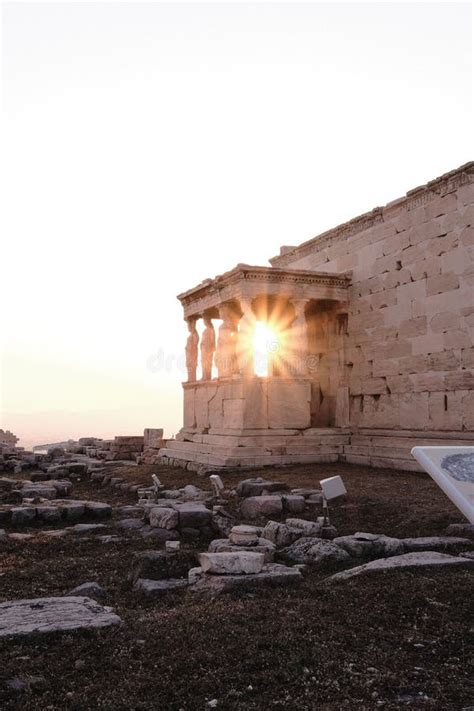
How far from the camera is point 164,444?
20031mm

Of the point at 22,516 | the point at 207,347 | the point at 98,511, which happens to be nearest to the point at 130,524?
the point at 98,511

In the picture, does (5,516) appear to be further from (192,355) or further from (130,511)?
(192,355)

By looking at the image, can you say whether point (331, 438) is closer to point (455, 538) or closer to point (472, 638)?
point (455, 538)

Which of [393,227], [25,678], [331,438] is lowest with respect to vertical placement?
[25,678]

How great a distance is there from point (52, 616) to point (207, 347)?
14143 millimetres

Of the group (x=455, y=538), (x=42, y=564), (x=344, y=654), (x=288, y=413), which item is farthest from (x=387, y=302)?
(x=344, y=654)

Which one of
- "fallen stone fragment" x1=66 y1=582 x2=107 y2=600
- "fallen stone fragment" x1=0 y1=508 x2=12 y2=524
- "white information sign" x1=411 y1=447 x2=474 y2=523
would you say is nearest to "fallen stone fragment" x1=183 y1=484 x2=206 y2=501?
"fallen stone fragment" x1=0 y1=508 x2=12 y2=524

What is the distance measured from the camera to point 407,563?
622 centimetres

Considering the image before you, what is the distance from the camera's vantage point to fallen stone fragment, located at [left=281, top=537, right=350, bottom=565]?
652 cm

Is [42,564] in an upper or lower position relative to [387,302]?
lower

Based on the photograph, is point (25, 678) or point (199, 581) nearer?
point (25, 678)

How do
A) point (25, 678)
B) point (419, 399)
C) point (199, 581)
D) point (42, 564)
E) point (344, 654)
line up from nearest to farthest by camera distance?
1. point (25, 678)
2. point (344, 654)
3. point (199, 581)
4. point (42, 564)
5. point (419, 399)

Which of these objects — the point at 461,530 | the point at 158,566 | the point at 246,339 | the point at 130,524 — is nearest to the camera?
the point at 158,566

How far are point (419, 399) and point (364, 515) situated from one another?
5.84 meters
